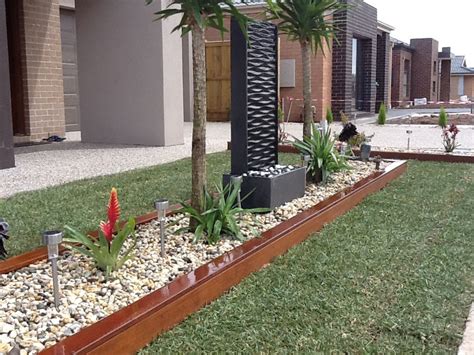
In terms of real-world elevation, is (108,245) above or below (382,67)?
below

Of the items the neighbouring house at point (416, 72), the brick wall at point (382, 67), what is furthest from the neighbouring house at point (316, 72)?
the neighbouring house at point (416, 72)

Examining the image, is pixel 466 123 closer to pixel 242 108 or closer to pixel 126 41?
pixel 126 41

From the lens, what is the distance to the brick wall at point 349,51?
18.4 m

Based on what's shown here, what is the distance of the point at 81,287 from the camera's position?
10.6ft

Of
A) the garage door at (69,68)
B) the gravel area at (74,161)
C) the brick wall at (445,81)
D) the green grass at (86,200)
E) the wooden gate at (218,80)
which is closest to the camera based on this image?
the green grass at (86,200)

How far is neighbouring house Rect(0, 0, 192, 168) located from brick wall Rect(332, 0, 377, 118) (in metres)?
7.86

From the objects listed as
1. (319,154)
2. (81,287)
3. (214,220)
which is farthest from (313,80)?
(81,287)

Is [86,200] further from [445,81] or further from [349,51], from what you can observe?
[445,81]

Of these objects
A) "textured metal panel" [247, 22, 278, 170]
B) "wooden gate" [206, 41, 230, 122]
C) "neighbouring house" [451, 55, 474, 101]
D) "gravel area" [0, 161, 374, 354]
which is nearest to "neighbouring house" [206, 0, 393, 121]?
"wooden gate" [206, 41, 230, 122]

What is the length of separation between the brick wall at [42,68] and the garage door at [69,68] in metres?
1.90

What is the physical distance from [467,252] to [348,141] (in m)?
4.61

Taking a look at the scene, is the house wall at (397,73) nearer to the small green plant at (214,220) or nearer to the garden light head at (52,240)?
the small green plant at (214,220)

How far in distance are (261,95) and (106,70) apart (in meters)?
6.62

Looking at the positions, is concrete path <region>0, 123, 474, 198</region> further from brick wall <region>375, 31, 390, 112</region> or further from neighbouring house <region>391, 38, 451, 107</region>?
neighbouring house <region>391, 38, 451, 107</region>
